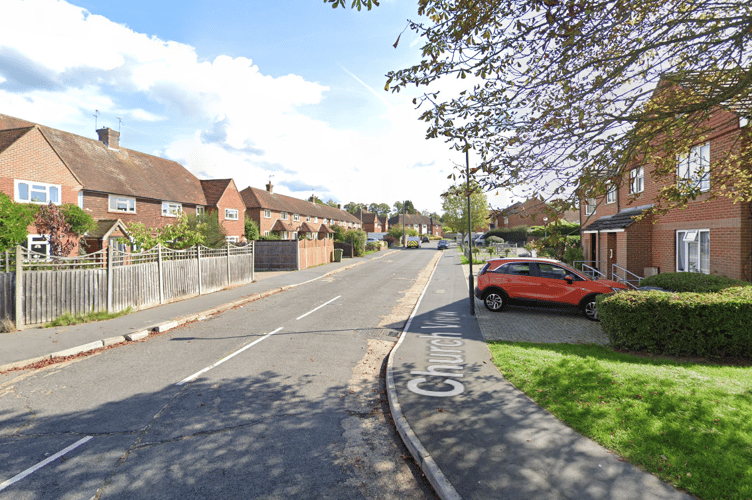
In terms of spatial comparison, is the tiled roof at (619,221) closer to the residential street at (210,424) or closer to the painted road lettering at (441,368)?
the painted road lettering at (441,368)

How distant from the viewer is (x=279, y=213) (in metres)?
49.4

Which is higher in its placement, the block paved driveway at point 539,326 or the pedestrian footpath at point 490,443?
the pedestrian footpath at point 490,443

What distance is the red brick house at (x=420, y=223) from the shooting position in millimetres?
111531

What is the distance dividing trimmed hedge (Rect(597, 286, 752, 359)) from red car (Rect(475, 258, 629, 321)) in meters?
3.50

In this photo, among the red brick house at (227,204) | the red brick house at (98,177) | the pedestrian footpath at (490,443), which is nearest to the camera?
the pedestrian footpath at (490,443)

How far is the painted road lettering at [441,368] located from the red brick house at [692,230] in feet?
15.7

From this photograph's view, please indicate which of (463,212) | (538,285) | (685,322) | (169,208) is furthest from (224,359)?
(463,212)

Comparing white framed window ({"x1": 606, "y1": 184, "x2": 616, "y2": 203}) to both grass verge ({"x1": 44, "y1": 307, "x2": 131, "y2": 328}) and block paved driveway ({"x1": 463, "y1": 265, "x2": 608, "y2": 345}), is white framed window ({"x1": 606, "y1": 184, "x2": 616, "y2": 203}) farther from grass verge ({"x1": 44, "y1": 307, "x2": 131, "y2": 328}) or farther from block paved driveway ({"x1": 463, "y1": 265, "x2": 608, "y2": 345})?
grass verge ({"x1": 44, "y1": 307, "x2": 131, "y2": 328})

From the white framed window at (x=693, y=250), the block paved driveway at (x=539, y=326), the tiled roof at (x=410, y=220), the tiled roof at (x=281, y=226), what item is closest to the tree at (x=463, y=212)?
the tiled roof at (x=281, y=226)

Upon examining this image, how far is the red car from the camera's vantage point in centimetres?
1181

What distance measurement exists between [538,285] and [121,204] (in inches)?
1001

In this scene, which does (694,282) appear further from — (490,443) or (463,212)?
(463,212)

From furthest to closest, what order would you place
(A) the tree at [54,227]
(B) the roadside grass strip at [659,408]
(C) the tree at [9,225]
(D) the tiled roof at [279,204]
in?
(D) the tiled roof at [279,204] < (A) the tree at [54,227] < (C) the tree at [9,225] < (B) the roadside grass strip at [659,408]

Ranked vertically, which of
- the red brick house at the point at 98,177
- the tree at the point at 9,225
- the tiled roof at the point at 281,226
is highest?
the red brick house at the point at 98,177
